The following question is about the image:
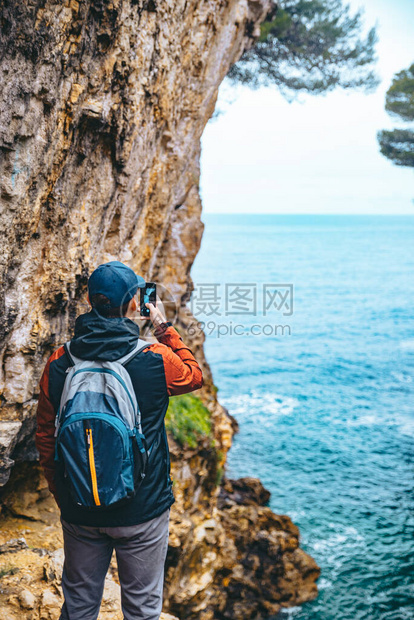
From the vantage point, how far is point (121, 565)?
10.1 ft

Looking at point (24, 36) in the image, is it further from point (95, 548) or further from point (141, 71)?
point (95, 548)

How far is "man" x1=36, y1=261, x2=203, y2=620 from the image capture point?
9.53 ft

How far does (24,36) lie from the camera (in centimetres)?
354

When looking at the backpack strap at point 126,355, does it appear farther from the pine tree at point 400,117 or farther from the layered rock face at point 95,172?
the pine tree at point 400,117

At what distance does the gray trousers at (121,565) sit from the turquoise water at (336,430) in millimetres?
7262

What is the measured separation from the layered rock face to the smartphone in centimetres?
118

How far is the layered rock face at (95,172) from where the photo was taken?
3811 mm

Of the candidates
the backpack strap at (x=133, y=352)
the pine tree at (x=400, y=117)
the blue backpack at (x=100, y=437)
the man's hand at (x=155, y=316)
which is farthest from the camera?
the pine tree at (x=400, y=117)

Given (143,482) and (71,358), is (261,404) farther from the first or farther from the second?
(71,358)

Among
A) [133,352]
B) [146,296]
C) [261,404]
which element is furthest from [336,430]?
[133,352]

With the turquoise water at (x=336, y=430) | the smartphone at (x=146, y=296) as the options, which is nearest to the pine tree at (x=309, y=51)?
the turquoise water at (x=336, y=430)

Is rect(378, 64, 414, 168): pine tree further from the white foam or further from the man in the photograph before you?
the man

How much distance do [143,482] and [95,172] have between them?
3.14m

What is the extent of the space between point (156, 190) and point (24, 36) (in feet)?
11.5
